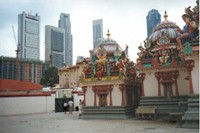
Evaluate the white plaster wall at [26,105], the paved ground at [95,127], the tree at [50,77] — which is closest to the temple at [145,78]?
the paved ground at [95,127]

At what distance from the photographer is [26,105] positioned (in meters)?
30.3

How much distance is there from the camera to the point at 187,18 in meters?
16.3

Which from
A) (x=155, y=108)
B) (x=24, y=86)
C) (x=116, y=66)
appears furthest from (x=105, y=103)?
(x=24, y=86)

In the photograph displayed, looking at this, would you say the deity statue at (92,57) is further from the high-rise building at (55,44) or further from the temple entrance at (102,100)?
the high-rise building at (55,44)

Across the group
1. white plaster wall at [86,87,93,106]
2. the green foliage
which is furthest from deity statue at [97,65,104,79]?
the green foliage

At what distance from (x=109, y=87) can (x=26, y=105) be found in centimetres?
1236

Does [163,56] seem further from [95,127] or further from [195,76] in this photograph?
[95,127]

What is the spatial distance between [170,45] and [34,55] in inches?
3617

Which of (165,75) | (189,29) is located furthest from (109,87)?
(189,29)

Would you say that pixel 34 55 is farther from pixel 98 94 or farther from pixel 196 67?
pixel 196 67

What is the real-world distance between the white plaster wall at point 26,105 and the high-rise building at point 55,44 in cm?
9946

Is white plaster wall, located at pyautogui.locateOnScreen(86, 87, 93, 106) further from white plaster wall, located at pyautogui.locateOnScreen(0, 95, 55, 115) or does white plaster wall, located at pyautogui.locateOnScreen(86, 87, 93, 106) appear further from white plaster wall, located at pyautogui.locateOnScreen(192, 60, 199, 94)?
white plaster wall, located at pyautogui.locateOnScreen(192, 60, 199, 94)

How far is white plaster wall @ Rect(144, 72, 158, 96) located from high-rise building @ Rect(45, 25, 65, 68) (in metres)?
113

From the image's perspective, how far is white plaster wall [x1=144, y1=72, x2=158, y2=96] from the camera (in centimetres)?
2144
